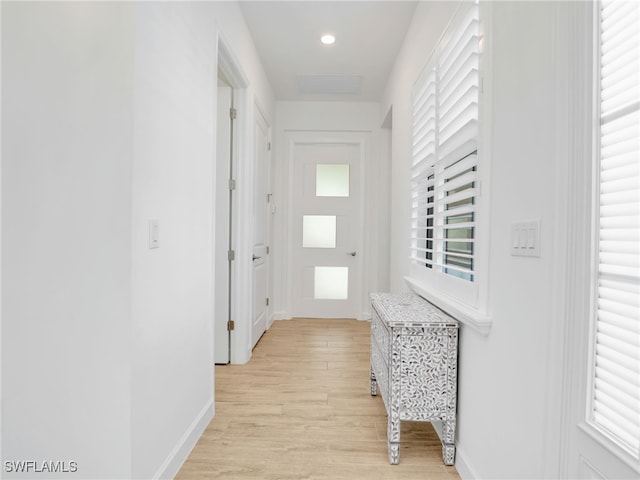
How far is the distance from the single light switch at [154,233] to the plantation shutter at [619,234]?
1.43 meters

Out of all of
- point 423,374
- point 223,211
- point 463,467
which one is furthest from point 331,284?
point 463,467

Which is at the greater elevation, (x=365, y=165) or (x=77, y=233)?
(x=365, y=165)

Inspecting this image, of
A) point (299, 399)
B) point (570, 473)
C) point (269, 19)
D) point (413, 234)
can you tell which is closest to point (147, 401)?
point (299, 399)

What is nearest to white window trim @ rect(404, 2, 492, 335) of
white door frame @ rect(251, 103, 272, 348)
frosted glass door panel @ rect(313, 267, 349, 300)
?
white door frame @ rect(251, 103, 272, 348)

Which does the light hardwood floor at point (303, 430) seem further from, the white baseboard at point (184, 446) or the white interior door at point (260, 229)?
the white interior door at point (260, 229)

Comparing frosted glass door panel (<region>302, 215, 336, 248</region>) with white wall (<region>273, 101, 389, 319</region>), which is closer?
white wall (<region>273, 101, 389, 319</region>)

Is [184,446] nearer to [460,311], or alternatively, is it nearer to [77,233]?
[77,233]

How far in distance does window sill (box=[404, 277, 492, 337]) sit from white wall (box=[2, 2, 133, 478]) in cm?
129

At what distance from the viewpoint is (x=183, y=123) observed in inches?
66.9

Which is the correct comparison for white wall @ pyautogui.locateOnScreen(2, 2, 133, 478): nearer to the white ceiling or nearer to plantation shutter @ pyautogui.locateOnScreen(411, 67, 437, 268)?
plantation shutter @ pyautogui.locateOnScreen(411, 67, 437, 268)

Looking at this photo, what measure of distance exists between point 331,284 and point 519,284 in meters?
3.48

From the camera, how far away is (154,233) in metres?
1.41

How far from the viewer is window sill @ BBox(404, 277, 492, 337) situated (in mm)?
1396

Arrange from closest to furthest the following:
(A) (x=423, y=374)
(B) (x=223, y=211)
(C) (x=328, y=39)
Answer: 1. (A) (x=423, y=374)
2. (B) (x=223, y=211)
3. (C) (x=328, y=39)
